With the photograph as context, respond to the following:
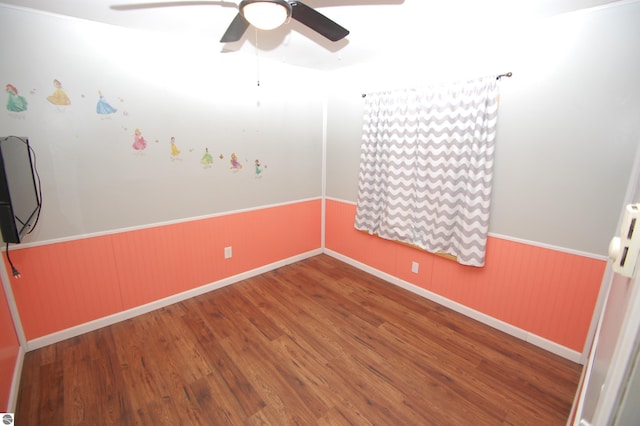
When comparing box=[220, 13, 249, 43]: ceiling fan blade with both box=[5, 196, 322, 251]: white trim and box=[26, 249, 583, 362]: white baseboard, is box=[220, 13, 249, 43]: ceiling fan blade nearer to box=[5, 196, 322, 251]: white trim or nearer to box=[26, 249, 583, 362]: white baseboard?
box=[5, 196, 322, 251]: white trim

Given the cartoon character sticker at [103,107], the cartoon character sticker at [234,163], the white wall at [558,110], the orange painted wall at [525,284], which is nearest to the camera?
the white wall at [558,110]

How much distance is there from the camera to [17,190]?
1742mm

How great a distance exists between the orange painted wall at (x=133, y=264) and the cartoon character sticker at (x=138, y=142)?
0.71m

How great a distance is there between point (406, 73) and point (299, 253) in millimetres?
2422

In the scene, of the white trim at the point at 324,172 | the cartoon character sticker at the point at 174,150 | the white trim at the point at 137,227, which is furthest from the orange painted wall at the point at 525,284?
the cartoon character sticker at the point at 174,150

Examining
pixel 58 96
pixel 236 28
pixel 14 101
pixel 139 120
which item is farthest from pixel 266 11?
pixel 14 101

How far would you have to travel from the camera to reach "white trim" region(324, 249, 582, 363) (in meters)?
2.08

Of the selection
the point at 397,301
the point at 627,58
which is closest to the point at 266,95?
the point at 397,301

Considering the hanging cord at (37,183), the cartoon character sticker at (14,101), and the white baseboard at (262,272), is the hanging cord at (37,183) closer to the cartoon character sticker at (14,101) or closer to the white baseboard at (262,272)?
the cartoon character sticker at (14,101)

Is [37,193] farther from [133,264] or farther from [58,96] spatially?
[133,264]

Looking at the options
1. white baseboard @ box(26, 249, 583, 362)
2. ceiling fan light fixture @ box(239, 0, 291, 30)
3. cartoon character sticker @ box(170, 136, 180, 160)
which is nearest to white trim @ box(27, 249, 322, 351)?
white baseboard @ box(26, 249, 583, 362)

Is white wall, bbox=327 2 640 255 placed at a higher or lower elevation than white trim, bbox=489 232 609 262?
higher

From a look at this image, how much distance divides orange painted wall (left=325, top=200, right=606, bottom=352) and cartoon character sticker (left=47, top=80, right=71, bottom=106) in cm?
311

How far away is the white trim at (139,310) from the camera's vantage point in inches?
83.2
